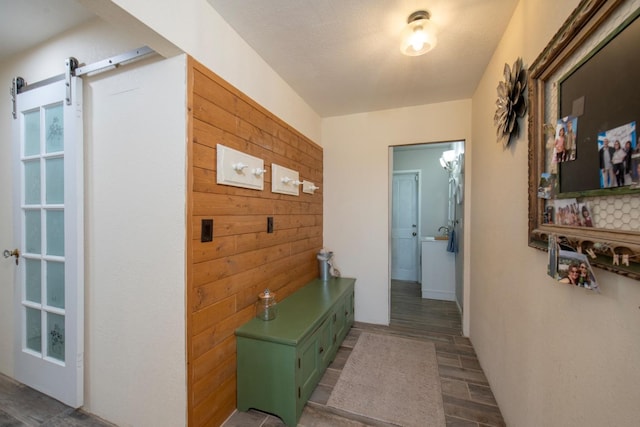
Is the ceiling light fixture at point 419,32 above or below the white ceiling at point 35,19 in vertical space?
below

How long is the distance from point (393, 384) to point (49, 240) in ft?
8.93

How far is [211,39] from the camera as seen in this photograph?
153 cm

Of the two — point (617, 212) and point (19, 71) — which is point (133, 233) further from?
point (617, 212)

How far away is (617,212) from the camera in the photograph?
749 mm

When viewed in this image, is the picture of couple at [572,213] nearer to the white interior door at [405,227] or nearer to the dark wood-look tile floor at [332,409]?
the dark wood-look tile floor at [332,409]

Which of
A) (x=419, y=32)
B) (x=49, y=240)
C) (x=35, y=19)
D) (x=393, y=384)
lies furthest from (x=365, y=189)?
(x=35, y=19)

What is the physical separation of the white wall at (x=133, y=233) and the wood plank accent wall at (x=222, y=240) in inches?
2.3

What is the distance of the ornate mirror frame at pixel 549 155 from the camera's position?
698 millimetres

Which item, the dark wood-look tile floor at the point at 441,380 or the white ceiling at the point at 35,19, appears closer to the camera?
the white ceiling at the point at 35,19

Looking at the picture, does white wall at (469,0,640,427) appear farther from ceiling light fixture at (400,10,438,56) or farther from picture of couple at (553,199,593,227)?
ceiling light fixture at (400,10,438,56)

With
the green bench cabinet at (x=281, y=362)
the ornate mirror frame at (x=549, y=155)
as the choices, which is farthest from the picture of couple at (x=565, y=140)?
the green bench cabinet at (x=281, y=362)

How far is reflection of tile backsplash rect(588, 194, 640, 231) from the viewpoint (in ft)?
2.28

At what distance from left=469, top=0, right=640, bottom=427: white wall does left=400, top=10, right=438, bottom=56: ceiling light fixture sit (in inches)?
18.7

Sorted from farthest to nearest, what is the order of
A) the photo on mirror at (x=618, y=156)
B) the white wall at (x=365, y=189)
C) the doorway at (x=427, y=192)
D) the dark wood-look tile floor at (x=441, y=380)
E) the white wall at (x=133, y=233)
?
the doorway at (x=427, y=192)
the white wall at (x=365, y=189)
the dark wood-look tile floor at (x=441, y=380)
the white wall at (x=133, y=233)
the photo on mirror at (x=618, y=156)
